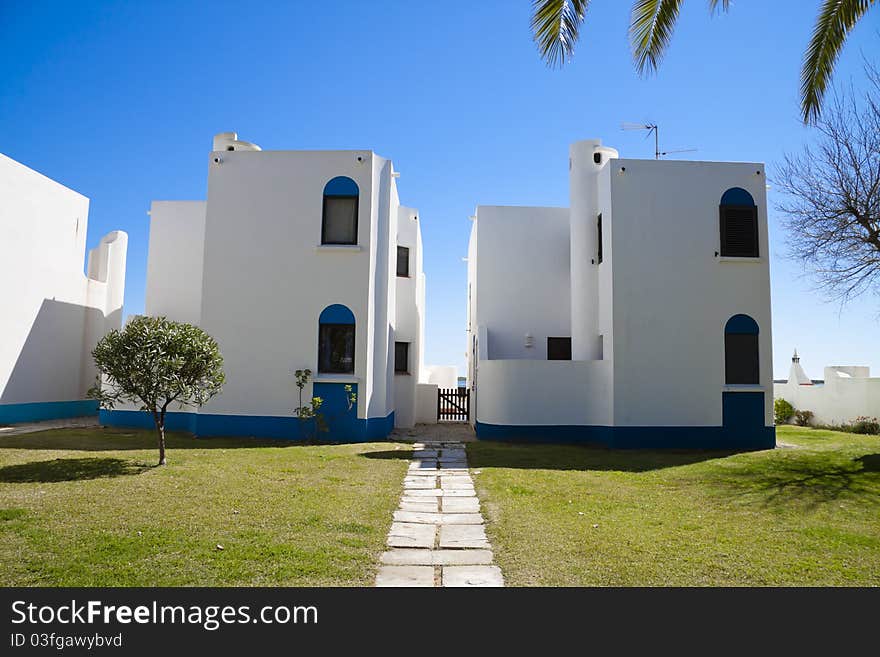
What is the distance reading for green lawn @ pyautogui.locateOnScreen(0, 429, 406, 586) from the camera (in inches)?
181

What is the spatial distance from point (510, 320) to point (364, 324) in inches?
232

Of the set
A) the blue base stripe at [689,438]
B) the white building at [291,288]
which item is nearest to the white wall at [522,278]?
the white building at [291,288]

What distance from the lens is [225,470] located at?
9250 millimetres

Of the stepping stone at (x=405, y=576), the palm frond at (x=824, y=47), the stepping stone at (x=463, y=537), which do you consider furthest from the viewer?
the palm frond at (x=824, y=47)

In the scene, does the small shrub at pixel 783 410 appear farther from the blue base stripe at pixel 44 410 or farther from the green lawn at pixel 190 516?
the blue base stripe at pixel 44 410

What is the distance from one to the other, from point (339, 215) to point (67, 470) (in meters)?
8.09

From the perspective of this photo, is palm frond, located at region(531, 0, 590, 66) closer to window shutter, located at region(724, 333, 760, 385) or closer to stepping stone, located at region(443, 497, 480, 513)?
stepping stone, located at region(443, 497, 480, 513)

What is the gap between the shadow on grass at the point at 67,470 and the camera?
809cm

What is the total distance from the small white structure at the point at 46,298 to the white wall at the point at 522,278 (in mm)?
12634

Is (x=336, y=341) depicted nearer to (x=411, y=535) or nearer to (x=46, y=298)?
(x=411, y=535)

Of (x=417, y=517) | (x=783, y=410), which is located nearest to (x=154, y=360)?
(x=417, y=517)

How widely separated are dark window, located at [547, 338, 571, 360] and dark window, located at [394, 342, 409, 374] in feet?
15.0
